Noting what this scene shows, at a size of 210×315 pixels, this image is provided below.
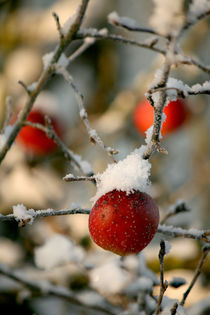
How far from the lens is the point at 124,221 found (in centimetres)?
69

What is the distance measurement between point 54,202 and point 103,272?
111 cm

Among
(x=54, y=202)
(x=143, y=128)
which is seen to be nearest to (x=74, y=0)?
(x=143, y=128)

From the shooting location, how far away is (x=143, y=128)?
231cm

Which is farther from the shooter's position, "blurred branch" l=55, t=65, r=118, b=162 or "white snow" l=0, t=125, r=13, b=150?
"white snow" l=0, t=125, r=13, b=150

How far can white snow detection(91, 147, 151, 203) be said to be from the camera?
2.31 feet

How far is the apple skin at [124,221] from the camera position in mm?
692

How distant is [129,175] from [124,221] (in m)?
0.08

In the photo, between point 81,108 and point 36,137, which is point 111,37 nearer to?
point 81,108

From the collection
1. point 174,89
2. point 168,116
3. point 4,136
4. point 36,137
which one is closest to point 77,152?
point 36,137

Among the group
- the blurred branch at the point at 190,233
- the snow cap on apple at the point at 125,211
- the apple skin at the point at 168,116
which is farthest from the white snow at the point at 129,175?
the apple skin at the point at 168,116

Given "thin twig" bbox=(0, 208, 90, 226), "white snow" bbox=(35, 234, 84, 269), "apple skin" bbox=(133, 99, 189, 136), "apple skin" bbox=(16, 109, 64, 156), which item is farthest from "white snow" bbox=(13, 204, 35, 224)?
"apple skin" bbox=(133, 99, 189, 136)

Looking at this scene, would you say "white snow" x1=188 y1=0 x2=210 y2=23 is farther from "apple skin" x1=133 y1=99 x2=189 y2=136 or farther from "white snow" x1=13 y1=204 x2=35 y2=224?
"apple skin" x1=133 y1=99 x2=189 y2=136

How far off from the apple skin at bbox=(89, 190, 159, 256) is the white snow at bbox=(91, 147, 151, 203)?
0.04ft

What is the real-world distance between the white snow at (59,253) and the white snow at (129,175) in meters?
0.45
